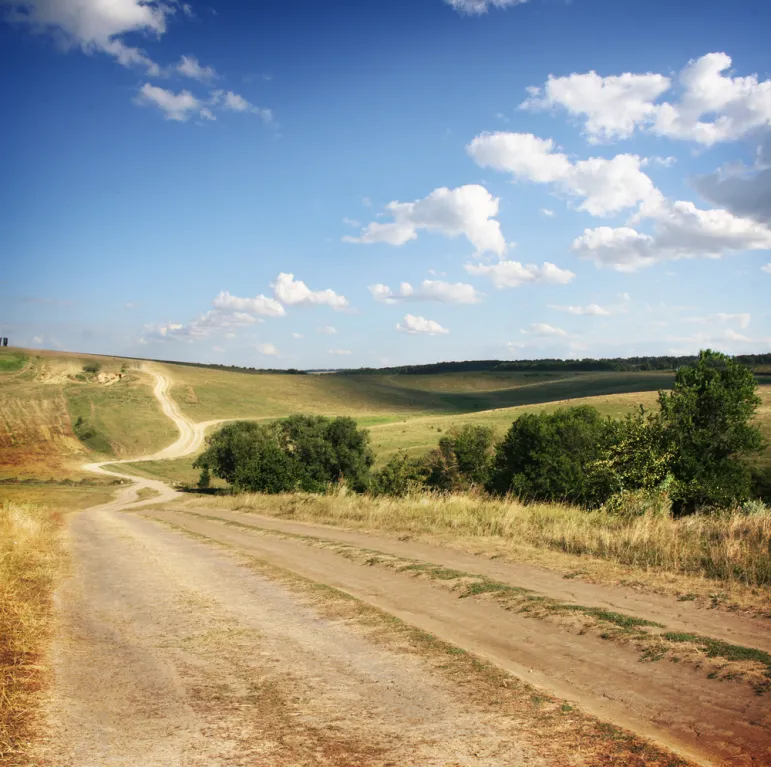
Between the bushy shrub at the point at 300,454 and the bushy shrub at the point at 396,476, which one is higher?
the bushy shrub at the point at 300,454

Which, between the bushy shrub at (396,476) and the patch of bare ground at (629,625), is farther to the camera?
the bushy shrub at (396,476)

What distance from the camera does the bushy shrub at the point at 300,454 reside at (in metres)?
40.9

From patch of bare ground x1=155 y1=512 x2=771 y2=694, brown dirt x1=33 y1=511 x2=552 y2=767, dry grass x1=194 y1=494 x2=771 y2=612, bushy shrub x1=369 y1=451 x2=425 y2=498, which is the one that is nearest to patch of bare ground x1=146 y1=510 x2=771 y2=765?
patch of bare ground x1=155 y1=512 x2=771 y2=694

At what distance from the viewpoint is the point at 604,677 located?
6.00 metres

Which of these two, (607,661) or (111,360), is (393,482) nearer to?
(607,661)

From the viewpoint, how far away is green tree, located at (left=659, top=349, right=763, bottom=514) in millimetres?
28781

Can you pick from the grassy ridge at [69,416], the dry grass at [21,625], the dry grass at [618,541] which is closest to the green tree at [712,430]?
the dry grass at [618,541]

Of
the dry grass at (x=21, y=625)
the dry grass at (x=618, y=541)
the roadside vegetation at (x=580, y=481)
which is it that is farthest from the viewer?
the roadside vegetation at (x=580, y=481)

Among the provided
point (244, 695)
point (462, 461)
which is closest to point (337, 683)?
point (244, 695)

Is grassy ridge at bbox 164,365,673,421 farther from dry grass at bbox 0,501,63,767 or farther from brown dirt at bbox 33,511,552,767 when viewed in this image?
brown dirt at bbox 33,511,552,767

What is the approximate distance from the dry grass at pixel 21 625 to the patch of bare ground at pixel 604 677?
438 centimetres

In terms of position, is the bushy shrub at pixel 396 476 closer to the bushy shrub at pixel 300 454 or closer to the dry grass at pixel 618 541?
the bushy shrub at pixel 300 454

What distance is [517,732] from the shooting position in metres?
4.80

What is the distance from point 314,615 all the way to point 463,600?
2.31 meters
